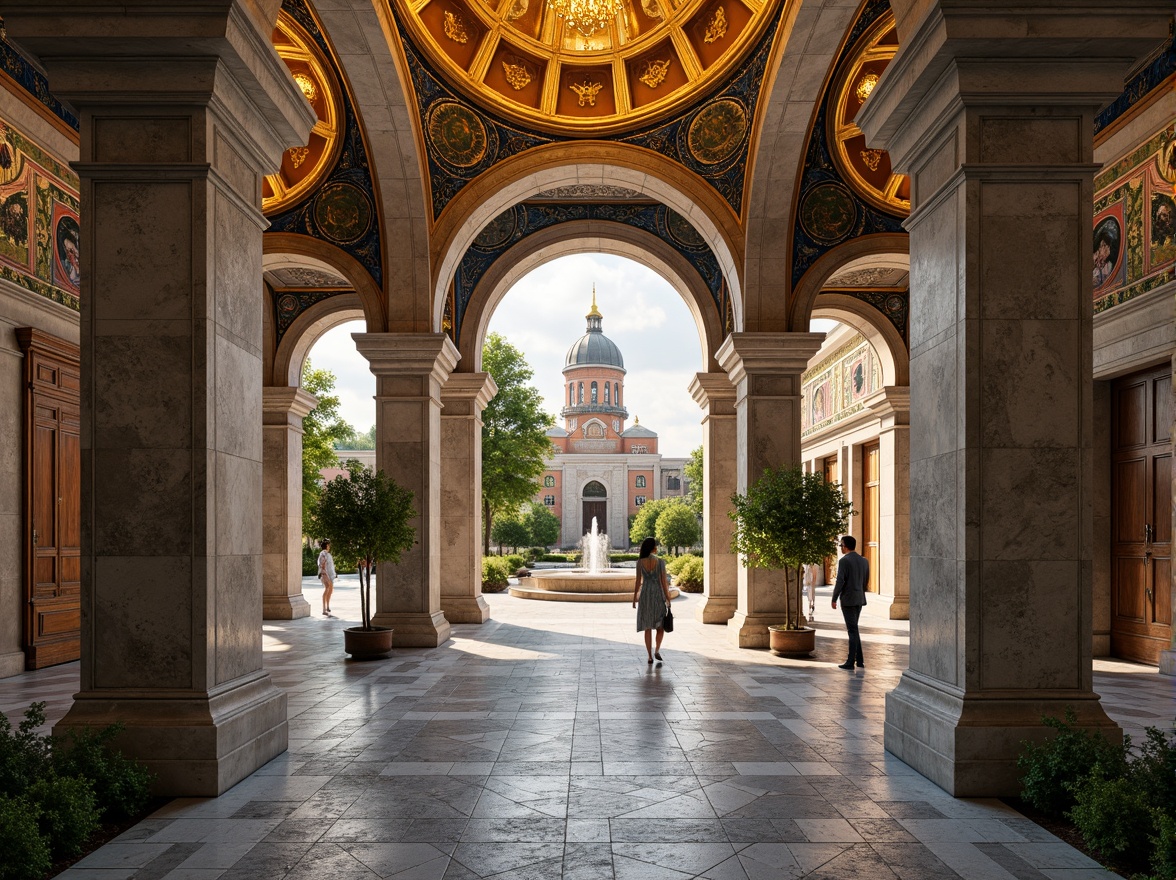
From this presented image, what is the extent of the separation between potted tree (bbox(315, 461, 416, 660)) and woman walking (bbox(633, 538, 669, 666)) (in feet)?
11.3

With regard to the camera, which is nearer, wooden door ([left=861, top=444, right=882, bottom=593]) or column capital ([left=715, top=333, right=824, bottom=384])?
column capital ([left=715, top=333, right=824, bottom=384])

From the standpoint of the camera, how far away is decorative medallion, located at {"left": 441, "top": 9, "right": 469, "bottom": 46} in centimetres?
1235

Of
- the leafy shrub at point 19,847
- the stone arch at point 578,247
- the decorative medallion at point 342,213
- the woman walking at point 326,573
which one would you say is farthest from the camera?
the woman walking at point 326,573

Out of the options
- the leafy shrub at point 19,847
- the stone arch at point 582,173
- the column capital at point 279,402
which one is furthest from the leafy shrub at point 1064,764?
the column capital at point 279,402

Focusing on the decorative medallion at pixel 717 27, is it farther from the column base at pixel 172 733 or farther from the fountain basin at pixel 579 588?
the fountain basin at pixel 579 588

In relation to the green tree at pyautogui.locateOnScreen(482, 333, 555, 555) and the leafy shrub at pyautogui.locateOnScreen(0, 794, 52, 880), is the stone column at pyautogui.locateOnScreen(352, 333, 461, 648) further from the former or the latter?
the green tree at pyautogui.locateOnScreen(482, 333, 555, 555)

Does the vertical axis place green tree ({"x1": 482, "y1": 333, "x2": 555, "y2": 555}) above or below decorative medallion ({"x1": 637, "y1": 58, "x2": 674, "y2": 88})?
below

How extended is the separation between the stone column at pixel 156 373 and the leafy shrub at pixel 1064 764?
505 cm

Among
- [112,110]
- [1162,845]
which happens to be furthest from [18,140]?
[1162,845]

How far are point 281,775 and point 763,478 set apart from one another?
26.3 ft

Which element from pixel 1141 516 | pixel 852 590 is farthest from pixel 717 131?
pixel 1141 516

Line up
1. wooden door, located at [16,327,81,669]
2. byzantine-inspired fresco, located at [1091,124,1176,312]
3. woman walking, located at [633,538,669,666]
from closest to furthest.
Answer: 1. byzantine-inspired fresco, located at [1091,124,1176,312]
2. wooden door, located at [16,327,81,669]
3. woman walking, located at [633,538,669,666]

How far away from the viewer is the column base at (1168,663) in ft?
33.8

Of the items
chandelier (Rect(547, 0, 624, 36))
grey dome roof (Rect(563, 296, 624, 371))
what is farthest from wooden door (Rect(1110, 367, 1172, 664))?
grey dome roof (Rect(563, 296, 624, 371))
